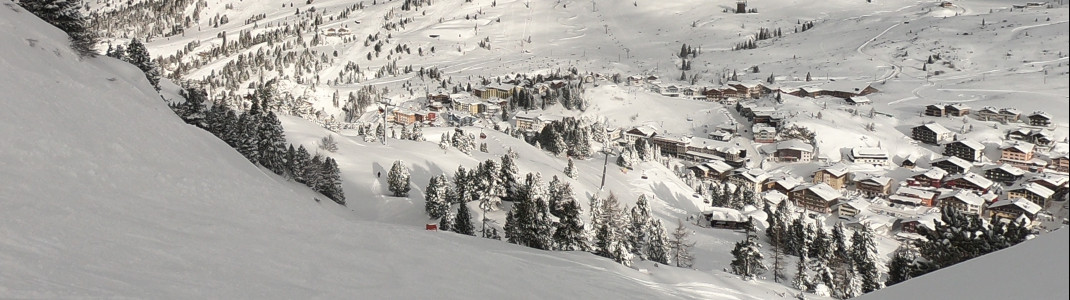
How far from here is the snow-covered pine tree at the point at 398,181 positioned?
37.0 meters

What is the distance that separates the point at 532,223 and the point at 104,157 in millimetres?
18701

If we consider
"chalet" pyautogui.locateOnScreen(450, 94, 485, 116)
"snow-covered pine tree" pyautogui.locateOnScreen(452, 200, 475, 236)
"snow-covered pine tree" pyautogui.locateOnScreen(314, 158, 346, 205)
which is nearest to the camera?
"snow-covered pine tree" pyautogui.locateOnScreen(314, 158, 346, 205)

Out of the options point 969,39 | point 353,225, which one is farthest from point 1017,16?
point 353,225

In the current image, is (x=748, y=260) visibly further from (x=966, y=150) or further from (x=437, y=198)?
(x=966, y=150)

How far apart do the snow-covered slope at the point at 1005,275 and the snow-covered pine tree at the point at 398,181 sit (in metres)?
35.2

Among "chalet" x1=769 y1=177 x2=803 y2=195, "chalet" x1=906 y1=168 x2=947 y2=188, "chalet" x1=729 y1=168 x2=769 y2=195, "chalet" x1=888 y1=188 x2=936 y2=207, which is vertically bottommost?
"chalet" x1=729 y1=168 x2=769 y2=195

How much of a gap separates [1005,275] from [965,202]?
14.8 m

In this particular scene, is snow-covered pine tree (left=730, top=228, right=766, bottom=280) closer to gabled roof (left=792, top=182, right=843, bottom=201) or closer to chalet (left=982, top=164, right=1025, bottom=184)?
chalet (left=982, top=164, right=1025, bottom=184)

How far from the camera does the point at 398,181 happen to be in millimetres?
37094

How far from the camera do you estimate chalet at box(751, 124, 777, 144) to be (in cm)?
8444

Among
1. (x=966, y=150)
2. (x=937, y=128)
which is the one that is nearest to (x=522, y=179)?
(x=937, y=128)

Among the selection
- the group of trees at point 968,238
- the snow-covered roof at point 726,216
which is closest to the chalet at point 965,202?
the group of trees at point 968,238

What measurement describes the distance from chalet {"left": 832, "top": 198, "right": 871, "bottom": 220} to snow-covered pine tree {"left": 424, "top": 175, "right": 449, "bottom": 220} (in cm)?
3109

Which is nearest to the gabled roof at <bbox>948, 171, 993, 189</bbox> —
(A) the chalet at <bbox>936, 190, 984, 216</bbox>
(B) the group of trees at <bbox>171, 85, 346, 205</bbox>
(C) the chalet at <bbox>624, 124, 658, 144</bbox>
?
(A) the chalet at <bbox>936, 190, 984, 216</bbox>
